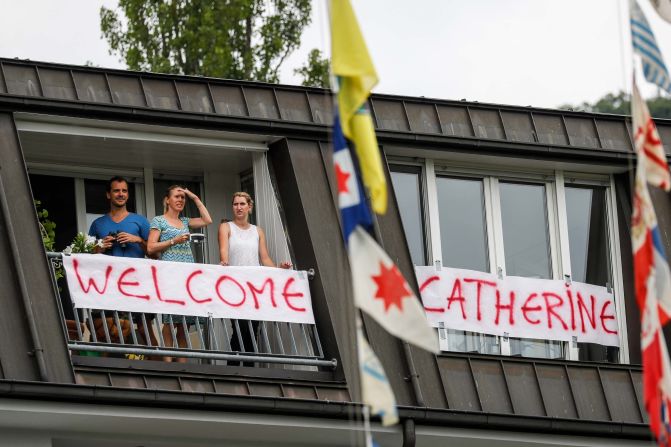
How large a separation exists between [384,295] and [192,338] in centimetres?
741

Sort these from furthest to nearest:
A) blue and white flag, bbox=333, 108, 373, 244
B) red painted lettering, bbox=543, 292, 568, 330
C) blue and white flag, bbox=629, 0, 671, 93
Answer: red painted lettering, bbox=543, 292, 568, 330 < blue and white flag, bbox=629, 0, 671, 93 < blue and white flag, bbox=333, 108, 373, 244

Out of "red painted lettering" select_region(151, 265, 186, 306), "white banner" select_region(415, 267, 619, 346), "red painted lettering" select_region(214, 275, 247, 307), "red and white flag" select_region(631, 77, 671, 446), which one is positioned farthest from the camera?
"white banner" select_region(415, 267, 619, 346)

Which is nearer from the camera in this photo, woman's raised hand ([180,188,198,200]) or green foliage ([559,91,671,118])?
woman's raised hand ([180,188,198,200])

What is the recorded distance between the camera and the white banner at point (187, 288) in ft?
69.8

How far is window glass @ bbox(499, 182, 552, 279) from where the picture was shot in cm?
2392

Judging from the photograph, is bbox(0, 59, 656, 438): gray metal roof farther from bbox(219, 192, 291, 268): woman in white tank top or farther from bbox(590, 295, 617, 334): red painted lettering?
bbox(590, 295, 617, 334): red painted lettering

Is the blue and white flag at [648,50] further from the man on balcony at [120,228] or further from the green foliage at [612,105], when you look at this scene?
the green foliage at [612,105]

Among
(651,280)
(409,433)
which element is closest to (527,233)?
(409,433)

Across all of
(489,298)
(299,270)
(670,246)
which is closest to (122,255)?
(299,270)

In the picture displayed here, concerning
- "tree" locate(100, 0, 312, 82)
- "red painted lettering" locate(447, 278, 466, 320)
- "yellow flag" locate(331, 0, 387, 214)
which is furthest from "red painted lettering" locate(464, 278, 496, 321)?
"tree" locate(100, 0, 312, 82)

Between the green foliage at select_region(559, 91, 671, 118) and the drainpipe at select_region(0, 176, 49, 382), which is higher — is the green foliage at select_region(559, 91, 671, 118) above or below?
above

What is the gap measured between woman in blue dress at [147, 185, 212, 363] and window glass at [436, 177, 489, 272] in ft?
9.07

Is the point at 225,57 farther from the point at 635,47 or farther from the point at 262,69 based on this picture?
the point at 635,47

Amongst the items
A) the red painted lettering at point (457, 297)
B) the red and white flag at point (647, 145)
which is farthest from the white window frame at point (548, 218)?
the red and white flag at point (647, 145)
